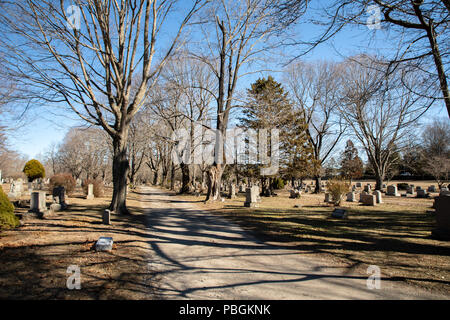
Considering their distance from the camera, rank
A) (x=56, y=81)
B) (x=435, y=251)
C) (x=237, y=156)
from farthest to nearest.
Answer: (x=237, y=156) → (x=56, y=81) → (x=435, y=251)

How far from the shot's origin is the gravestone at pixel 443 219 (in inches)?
243

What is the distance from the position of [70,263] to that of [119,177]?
6576 mm

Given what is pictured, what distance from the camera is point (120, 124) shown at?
10.9m

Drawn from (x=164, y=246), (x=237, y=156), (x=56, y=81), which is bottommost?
(x=164, y=246)

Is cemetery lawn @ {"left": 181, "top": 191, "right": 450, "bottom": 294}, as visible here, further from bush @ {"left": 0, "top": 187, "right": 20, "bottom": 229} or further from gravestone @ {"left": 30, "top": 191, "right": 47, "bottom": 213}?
gravestone @ {"left": 30, "top": 191, "right": 47, "bottom": 213}

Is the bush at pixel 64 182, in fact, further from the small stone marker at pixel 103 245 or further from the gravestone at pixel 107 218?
the small stone marker at pixel 103 245

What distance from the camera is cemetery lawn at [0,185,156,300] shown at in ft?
11.2

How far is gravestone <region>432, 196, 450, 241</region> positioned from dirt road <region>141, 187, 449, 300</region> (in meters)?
3.79

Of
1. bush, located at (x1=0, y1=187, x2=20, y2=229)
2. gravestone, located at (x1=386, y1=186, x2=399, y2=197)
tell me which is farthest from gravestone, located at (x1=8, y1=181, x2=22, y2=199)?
gravestone, located at (x1=386, y1=186, x2=399, y2=197)

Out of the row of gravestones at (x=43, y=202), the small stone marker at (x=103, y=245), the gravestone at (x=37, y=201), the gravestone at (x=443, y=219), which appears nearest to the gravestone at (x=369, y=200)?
the gravestone at (x=443, y=219)

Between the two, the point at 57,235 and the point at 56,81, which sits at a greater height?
the point at 56,81
